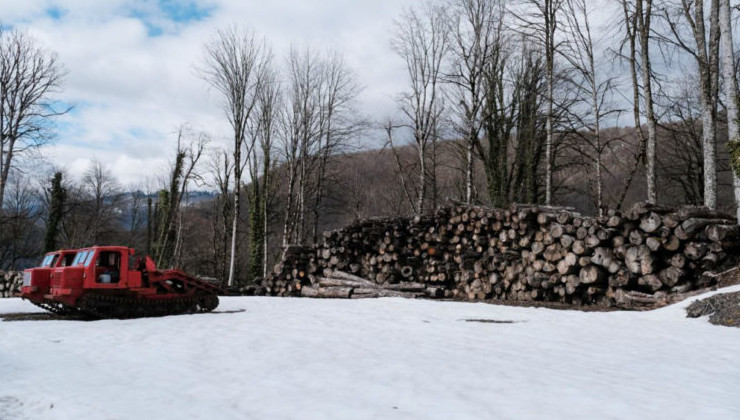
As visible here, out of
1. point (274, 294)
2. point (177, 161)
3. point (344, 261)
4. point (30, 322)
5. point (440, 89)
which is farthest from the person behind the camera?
point (177, 161)

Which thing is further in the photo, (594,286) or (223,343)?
(594,286)

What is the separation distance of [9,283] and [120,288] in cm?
1443

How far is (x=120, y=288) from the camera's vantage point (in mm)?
9711

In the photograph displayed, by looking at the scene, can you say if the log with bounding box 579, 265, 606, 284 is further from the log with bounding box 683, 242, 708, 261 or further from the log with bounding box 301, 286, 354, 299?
the log with bounding box 301, 286, 354, 299

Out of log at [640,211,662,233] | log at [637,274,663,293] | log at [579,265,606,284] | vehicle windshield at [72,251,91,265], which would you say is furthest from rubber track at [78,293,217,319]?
log at [640,211,662,233]

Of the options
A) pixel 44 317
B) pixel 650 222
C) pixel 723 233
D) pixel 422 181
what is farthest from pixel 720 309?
pixel 422 181

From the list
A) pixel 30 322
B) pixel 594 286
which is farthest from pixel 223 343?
pixel 594 286

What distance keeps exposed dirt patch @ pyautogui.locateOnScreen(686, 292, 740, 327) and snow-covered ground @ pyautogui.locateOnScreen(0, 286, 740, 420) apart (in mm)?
238

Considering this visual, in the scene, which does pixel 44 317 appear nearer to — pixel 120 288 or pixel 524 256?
pixel 120 288

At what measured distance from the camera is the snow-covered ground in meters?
3.66

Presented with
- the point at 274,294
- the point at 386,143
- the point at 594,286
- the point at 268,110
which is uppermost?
the point at 268,110

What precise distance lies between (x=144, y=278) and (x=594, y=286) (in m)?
9.91

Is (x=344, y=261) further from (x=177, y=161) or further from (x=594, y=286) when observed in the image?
(x=177, y=161)

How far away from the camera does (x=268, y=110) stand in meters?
25.1
